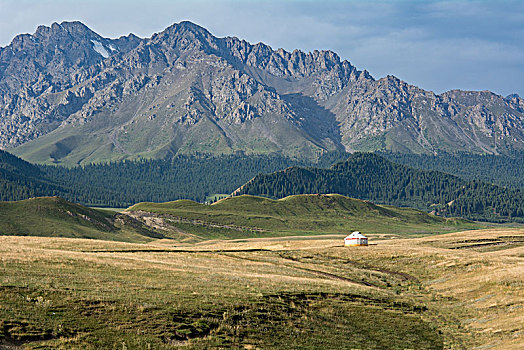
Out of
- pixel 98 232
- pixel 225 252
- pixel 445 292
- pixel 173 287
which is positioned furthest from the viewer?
pixel 98 232

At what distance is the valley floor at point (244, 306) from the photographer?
111 ft

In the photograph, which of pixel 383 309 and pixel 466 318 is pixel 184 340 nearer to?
pixel 383 309

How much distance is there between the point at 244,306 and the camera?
139 ft

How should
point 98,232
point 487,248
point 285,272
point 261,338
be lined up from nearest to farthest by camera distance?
point 261,338
point 285,272
point 487,248
point 98,232

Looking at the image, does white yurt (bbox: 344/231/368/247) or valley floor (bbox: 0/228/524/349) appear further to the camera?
white yurt (bbox: 344/231/368/247)

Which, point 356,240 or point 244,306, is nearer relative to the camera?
point 244,306

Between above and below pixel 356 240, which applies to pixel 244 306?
below

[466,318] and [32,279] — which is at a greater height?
[32,279]

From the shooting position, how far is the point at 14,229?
17750 centimetres

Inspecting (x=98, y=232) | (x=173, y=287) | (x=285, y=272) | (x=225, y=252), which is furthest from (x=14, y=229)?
(x=173, y=287)

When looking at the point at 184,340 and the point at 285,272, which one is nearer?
the point at 184,340

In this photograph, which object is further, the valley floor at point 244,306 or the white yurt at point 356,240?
the white yurt at point 356,240

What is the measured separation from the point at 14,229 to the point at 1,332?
538 ft

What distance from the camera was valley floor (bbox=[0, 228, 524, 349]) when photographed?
33938 mm
